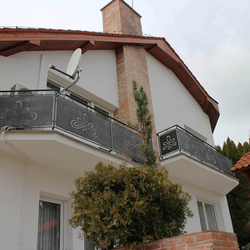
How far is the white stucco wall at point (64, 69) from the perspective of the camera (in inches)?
314

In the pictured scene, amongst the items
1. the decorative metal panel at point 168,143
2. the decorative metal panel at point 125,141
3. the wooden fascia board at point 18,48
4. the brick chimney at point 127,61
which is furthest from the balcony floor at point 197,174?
the wooden fascia board at point 18,48

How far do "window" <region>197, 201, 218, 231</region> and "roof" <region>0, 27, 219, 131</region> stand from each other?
551 cm

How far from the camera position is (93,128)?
772 cm

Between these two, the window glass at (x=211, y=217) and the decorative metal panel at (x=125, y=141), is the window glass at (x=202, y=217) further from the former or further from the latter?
the decorative metal panel at (x=125, y=141)

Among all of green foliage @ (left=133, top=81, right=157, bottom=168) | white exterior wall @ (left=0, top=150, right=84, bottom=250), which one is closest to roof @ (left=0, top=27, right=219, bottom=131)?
white exterior wall @ (left=0, top=150, right=84, bottom=250)

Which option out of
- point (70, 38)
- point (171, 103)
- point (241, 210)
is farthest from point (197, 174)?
point (241, 210)

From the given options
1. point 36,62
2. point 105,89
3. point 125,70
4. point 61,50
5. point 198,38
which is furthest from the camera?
point 198,38

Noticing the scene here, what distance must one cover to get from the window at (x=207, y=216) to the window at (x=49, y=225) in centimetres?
601

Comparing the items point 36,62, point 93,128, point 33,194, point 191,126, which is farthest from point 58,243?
point 191,126

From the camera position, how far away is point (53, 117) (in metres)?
6.77

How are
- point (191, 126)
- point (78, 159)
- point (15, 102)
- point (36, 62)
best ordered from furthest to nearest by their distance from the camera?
point (191, 126)
point (36, 62)
point (78, 159)
point (15, 102)

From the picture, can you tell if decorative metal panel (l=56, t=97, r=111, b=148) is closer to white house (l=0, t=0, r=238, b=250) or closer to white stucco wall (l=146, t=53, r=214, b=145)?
white house (l=0, t=0, r=238, b=250)

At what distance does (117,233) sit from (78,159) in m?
3.03

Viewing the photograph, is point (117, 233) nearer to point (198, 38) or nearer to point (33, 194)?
point (33, 194)
